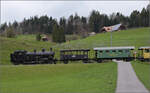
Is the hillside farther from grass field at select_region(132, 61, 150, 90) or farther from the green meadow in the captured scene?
grass field at select_region(132, 61, 150, 90)

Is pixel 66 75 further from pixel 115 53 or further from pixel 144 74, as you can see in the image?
pixel 115 53

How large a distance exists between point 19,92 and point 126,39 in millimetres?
56469

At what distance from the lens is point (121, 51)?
35.4 metres

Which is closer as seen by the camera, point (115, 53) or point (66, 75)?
point (66, 75)

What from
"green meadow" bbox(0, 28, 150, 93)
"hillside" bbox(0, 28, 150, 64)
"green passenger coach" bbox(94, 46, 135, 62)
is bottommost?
"green meadow" bbox(0, 28, 150, 93)

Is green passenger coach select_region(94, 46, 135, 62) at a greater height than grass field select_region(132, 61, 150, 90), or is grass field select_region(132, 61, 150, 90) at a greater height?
green passenger coach select_region(94, 46, 135, 62)

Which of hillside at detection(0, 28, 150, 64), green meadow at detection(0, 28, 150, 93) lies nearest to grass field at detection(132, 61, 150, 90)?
green meadow at detection(0, 28, 150, 93)

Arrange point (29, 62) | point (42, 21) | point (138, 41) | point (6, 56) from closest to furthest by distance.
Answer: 1. point (29, 62)
2. point (6, 56)
3. point (42, 21)
4. point (138, 41)

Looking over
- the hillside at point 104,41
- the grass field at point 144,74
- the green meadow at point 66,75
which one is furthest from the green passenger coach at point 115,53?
the hillside at point 104,41

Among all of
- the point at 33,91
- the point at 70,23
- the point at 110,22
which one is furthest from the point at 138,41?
the point at 33,91

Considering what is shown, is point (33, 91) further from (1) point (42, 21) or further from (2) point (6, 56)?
(1) point (42, 21)

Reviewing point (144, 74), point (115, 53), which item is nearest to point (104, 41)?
point (115, 53)

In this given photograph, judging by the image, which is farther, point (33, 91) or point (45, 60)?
point (45, 60)

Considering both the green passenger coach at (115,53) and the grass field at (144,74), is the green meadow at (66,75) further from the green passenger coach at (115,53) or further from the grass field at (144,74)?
the green passenger coach at (115,53)
